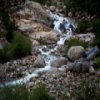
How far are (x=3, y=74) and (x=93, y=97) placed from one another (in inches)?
166

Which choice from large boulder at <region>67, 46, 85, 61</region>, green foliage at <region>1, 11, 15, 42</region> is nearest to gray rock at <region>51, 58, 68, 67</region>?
large boulder at <region>67, 46, 85, 61</region>

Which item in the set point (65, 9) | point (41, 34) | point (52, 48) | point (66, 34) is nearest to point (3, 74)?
point (52, 48)

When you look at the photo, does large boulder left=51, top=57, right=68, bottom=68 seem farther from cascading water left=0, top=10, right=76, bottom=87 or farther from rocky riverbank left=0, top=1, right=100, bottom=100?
cascading water left=0, top=10, right=76, bottom=87

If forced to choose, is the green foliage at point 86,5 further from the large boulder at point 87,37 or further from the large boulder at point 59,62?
the large boulder at point 59,62

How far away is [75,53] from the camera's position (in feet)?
37.9

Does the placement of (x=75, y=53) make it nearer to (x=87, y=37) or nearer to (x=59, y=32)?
(x=87, y=37)

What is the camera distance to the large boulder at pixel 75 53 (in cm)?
1148

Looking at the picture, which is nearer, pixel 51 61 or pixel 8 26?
pixel 51 61

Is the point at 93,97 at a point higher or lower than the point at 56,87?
higher

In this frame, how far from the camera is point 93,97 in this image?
6508 millimetres

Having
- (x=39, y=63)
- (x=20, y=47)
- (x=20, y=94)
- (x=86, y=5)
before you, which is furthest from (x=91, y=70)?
(x=86, y=5)

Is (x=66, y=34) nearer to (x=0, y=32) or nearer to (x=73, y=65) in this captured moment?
(x=0, y=32)

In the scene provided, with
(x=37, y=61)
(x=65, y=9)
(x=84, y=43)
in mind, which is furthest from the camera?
(x=65, y=9)

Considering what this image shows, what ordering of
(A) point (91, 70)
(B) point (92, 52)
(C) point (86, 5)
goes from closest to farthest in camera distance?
(A) point (91, 70) < (B) point (92, 52) < (C) point (86, 5)
